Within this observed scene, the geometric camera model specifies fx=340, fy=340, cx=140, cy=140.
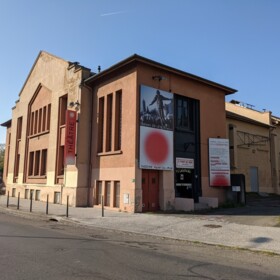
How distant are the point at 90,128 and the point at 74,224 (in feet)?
32.4

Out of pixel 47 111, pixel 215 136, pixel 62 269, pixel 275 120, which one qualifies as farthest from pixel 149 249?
pixel 275 120

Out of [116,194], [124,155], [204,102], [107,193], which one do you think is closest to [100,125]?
[124,155]

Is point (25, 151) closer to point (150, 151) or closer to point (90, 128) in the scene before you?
point (90, 128)

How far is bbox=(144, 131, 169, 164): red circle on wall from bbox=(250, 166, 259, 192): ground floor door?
1430cm

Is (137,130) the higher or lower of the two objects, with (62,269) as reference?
higher

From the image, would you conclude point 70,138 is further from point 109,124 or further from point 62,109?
point 62,109

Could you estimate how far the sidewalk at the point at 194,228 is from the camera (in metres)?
11.2

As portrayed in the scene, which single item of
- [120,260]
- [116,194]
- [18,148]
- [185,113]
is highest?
[185,113]

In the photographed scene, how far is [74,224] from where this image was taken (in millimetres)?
15633

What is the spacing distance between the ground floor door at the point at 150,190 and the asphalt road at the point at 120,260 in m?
8.64

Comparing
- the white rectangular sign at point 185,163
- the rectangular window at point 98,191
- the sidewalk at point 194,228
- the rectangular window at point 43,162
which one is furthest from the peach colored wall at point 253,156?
the rectangular window at point 43,162

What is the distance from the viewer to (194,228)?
13.9 m

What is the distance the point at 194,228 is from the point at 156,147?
7.68 meters

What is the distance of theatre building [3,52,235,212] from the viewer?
20406 millimetres
